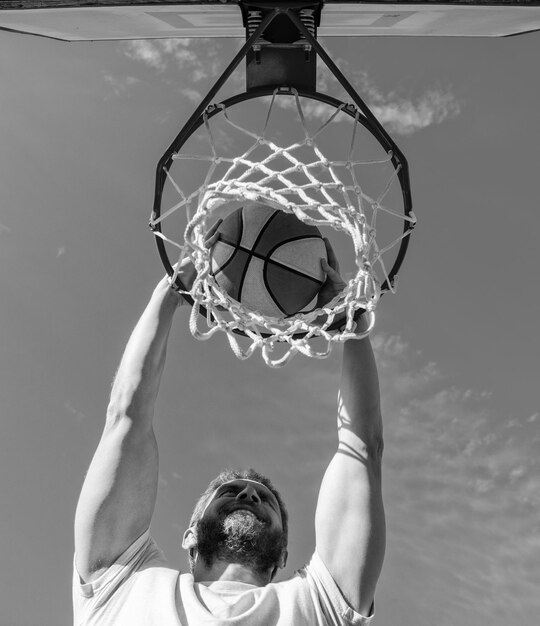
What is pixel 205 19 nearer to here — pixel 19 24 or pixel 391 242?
pixel 19 24

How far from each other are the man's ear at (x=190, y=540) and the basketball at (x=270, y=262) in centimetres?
137

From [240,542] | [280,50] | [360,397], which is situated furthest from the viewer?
[280,50]

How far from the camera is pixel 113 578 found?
11.1 ft

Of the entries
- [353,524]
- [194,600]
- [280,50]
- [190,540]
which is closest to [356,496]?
[353,524]

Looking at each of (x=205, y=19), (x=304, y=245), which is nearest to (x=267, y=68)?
(x=205, y=19)

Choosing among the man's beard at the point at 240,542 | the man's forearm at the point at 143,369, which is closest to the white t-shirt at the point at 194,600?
the man's beard at the point at 240,542

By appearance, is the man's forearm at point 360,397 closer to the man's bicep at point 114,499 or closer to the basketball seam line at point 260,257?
the basketball seam line at point 260,257

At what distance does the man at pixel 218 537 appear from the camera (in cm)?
329

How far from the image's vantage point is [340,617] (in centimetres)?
328

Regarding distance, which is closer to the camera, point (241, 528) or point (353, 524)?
point (353, 524)

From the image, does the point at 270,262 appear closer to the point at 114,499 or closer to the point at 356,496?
the point at 356,496

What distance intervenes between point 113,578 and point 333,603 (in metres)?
1.03

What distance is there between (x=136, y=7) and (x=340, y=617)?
12.8ft

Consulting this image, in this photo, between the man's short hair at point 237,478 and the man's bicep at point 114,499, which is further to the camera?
the man's short hair at point 237,478
